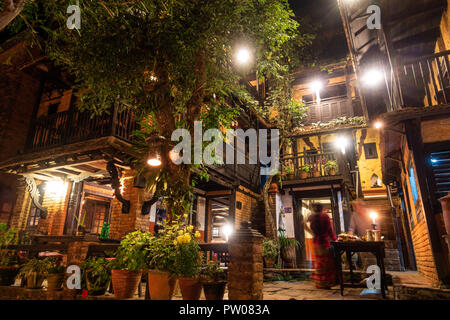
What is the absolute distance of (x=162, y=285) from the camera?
3.74m

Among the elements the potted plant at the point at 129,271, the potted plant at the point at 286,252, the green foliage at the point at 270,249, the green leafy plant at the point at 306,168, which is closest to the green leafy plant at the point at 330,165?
the green leafy plant at the point at 306,168

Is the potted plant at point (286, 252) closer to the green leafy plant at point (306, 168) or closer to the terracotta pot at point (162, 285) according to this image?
the green leafy plant at point (306, 168)

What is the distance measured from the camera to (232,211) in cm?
1105

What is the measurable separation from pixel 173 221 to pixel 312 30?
14864 mm

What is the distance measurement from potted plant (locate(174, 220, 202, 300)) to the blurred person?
11.5ft

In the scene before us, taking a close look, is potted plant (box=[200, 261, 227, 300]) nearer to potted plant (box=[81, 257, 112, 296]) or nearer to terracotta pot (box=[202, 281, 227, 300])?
terracotta pot (box=[202, 281, 227, 300])

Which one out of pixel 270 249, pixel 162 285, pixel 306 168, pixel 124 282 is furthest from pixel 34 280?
pixel 306 168

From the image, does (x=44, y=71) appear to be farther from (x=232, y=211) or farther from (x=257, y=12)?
(x=232, y=211)

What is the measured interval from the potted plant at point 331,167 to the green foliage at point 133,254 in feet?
34.1

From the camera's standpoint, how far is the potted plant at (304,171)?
516 inches

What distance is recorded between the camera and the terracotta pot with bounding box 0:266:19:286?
576 centimetres

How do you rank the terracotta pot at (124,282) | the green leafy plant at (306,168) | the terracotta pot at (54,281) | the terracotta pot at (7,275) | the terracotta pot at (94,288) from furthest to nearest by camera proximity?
the green leafy plant at (306,168), the terracotta pot at (7,275), the terracotta pot at (54,281), the terracotta pot at (94,288), the terracotta pot at (124,282)

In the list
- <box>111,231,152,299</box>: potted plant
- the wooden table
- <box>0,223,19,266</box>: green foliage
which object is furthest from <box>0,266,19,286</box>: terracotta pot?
the wooden table
